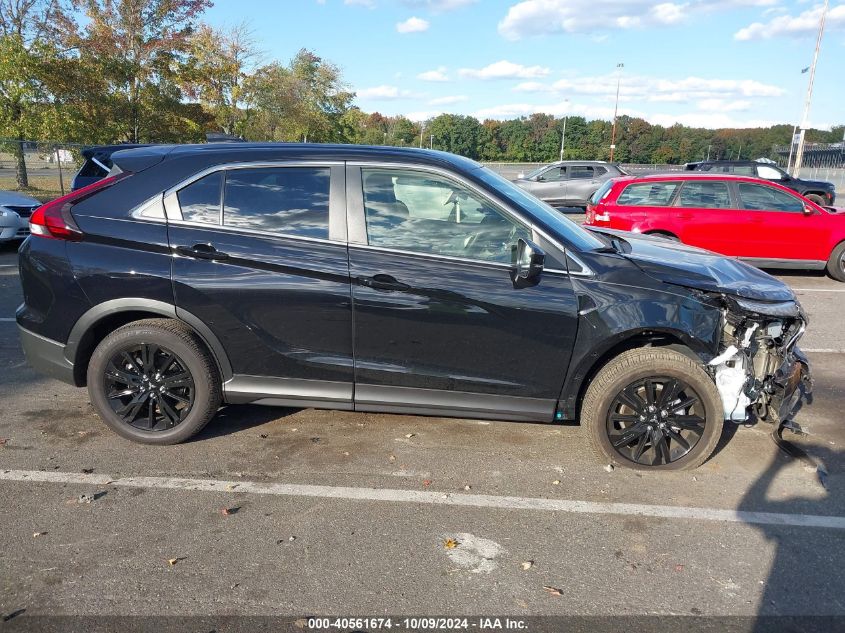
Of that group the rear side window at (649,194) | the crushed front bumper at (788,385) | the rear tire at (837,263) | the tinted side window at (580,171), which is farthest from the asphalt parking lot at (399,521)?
the tinted side window at (580,171)

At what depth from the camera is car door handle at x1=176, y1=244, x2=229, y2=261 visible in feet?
12.3

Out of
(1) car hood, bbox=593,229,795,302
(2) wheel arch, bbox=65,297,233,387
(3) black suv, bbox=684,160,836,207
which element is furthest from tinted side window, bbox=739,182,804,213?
(3) black suv, bbox=684,160,836,207

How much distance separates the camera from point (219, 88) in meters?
27.1

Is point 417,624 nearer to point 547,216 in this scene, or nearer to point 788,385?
point 547,216

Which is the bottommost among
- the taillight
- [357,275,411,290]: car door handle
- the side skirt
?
the side skirt

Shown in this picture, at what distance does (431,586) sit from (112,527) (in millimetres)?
1664

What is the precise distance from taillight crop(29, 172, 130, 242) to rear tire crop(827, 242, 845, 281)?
33.0 ft

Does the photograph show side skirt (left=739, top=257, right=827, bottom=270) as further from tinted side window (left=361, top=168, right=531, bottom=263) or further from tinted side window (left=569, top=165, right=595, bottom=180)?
tinted side window (left=569, top=165, right=595, bottom=180)

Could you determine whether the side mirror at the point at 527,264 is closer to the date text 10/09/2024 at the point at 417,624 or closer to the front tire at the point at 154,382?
the date text 10/09/2024 at the point at 417,624

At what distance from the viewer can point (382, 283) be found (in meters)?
3.64

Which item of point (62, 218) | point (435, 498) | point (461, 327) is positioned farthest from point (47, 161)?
point (435, 498)

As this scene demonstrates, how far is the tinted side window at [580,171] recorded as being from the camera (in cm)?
2106

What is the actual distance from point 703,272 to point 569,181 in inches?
697

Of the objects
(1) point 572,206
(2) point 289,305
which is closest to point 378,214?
(2) point 289,305
